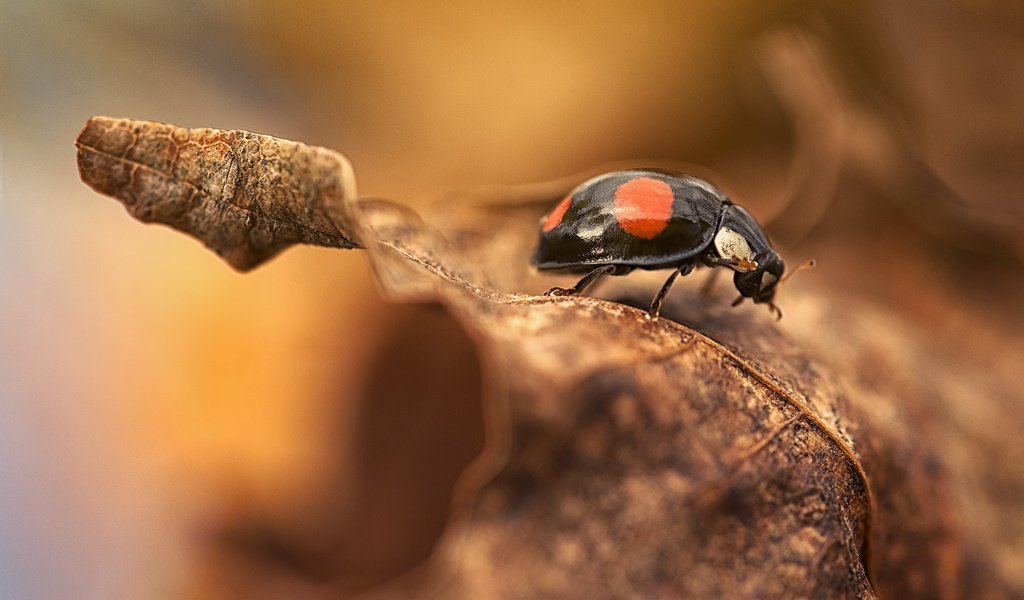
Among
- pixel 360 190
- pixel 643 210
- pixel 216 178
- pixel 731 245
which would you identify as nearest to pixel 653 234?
pixel 643 210

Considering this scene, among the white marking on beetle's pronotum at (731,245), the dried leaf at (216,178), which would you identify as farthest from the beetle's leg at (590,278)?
the dried leaf at (216,178)

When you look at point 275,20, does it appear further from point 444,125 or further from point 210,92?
point 444,125

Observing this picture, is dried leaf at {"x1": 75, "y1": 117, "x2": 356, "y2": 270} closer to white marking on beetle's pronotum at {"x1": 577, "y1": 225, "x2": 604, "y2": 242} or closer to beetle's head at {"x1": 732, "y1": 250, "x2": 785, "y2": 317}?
white marking on beetle's pronotum at {"x1": 577, "y1": 225, "x2": 604, "y2": 242}

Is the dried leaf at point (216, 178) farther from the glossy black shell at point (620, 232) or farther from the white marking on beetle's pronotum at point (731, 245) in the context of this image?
the white marking on beetle's pronotum at point (731, 245)

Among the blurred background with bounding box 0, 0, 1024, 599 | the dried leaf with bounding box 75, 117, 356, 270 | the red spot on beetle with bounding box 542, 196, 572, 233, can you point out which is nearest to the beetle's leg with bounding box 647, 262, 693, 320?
the red spot on beetle with bounding box 542, 196, 572, 233

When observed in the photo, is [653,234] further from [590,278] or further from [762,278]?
[762,278]

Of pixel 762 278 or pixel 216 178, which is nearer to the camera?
pixel 216 178
